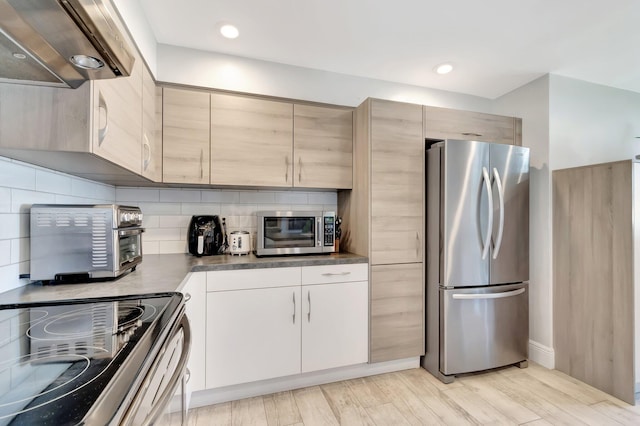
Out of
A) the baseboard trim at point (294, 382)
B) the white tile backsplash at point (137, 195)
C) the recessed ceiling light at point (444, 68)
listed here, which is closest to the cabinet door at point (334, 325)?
the baseboard trim at point (294, 382)

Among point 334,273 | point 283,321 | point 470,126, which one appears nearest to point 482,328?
point 334,273

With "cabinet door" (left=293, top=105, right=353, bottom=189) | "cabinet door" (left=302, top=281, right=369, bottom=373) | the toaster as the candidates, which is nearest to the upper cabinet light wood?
"cabinet door" (left=293, top=105, right=353, bottom=189)

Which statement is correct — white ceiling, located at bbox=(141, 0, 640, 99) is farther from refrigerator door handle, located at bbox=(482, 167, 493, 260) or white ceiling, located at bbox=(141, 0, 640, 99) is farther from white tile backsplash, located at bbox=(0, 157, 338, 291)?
white tile backsplash, located at bbox=(0, 157, 338, 291)

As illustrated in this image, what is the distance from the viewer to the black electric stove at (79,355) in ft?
1.60

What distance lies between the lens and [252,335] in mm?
1917

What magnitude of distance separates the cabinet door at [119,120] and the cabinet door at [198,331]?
2.47 ft

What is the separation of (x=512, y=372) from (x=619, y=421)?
2.03ft

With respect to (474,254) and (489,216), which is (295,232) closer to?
(474,254)

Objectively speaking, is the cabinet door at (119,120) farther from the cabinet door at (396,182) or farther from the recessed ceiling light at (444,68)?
the recessed ceiling light at (444,68)

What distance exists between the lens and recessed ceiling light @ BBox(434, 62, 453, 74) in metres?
2.39

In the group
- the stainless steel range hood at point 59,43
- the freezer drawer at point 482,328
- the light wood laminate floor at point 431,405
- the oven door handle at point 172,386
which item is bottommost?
the light wood laminate floor at point 431,405

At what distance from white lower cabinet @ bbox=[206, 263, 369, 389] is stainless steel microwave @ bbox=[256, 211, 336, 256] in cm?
23

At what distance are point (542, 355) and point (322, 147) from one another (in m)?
2.53

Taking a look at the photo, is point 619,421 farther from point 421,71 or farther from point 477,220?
point 421,71
